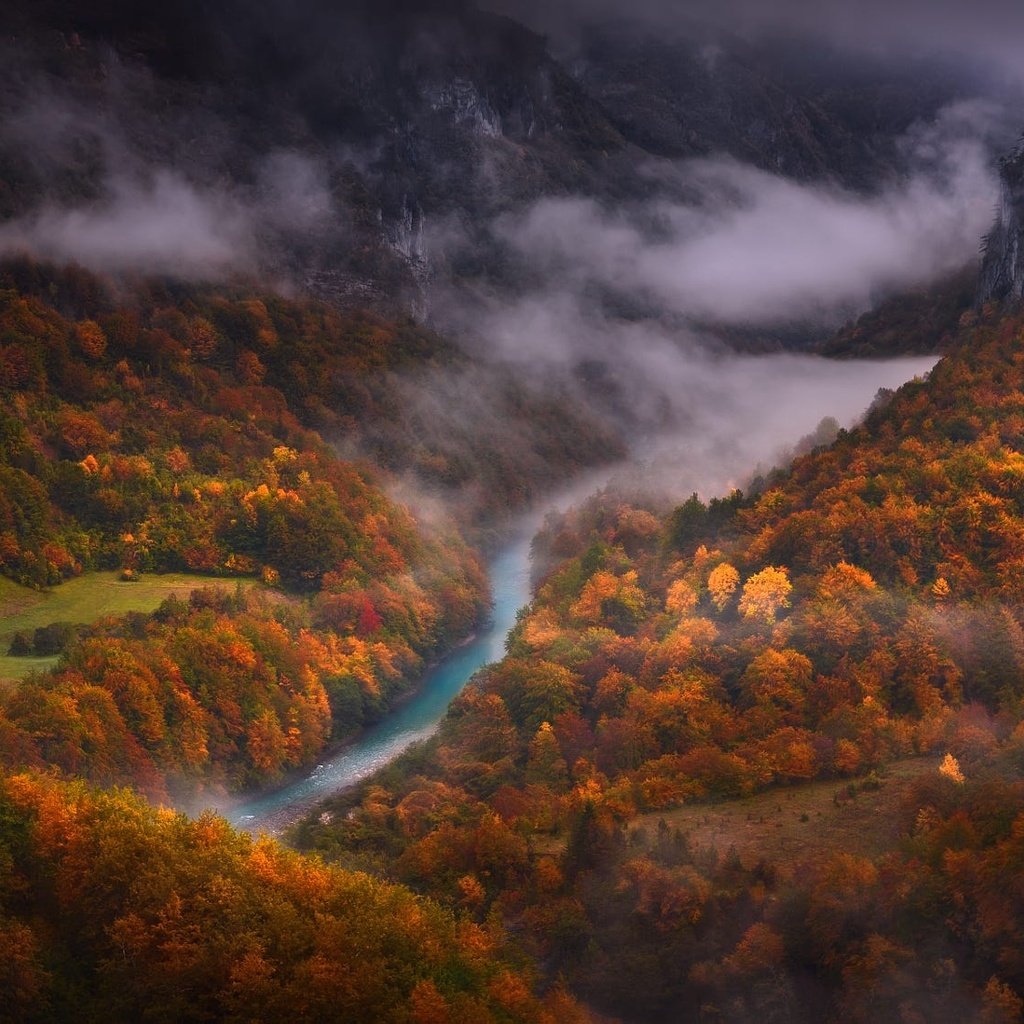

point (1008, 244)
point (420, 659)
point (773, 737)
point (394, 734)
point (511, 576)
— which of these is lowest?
point (773, 737)

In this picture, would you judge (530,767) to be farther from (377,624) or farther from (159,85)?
(159,85)

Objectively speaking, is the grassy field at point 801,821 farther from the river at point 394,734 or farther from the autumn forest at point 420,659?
the river at point 394,734

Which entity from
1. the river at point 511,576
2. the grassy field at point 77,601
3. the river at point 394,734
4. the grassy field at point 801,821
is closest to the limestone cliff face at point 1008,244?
the river at point 511,576

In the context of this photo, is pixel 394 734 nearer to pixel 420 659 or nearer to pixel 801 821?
pixel 420 659

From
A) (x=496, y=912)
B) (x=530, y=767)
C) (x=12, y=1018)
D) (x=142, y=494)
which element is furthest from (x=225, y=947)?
(x=142, y=494)

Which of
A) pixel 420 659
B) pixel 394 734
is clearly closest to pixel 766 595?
pixel 394 734

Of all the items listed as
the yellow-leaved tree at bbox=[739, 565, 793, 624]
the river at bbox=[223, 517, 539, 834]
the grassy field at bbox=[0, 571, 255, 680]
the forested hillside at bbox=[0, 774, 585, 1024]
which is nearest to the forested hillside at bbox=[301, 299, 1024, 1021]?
the yellow-leaved tree at bbox=[739, 565, 793, 624]
